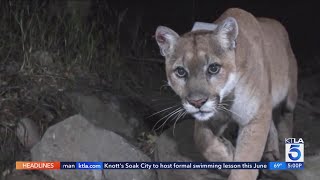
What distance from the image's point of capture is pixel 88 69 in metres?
6.08

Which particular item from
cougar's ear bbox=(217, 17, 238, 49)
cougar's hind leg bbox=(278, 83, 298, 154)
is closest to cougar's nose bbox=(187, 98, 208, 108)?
cougar's ear bbox=(217, 17, 238, 49)

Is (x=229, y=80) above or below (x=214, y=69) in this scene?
below

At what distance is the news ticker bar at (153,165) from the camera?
413 centimetres

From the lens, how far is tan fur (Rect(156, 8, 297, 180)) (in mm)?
3796

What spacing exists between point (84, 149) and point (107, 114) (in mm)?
570

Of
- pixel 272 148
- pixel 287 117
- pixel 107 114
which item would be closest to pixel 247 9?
pixel 287 117

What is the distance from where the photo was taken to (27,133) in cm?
534

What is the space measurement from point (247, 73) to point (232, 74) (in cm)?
17

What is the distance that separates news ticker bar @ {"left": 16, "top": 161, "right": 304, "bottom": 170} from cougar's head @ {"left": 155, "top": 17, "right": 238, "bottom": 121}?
484 millimetres

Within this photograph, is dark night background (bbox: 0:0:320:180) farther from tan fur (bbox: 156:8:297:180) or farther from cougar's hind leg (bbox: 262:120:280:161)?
tan fur (bbox: 156:8:297:180)

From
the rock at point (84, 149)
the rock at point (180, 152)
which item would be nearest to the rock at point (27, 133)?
the rock at point (84, 149)

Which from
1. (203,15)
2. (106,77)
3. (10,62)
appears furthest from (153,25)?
(10,62)

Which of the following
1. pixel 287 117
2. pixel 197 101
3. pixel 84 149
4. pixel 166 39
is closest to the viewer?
pixel 197 101

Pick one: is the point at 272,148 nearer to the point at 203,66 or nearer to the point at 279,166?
the point at 279,166
